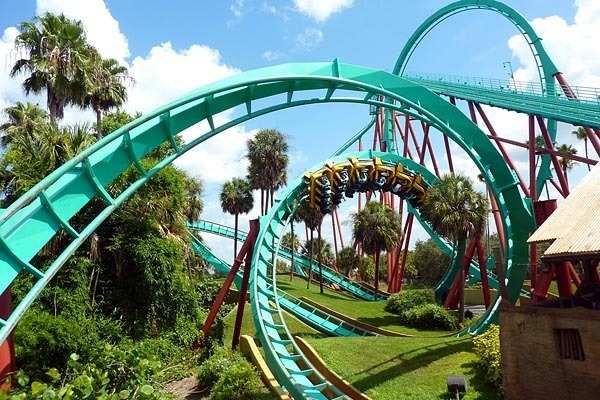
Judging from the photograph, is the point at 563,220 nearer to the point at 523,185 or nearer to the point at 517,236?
the point at 517,236

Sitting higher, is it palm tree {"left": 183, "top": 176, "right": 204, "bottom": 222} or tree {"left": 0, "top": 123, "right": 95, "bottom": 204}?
palm tree {"left": 183, "top": 176, "right": 204, "bottom": 222}

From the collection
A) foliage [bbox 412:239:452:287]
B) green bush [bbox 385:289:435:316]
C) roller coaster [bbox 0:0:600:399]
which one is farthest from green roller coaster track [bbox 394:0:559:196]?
foliage [bbox 412:239:452:287]

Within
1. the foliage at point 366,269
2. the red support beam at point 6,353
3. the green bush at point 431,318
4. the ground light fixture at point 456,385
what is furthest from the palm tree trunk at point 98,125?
the foliage at point 366,269

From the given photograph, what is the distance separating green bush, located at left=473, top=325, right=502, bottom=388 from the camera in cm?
1117

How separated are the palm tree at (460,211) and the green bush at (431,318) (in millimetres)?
1365

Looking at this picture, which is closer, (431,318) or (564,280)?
(564,280)

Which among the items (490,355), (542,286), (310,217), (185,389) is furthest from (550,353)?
(310,217)

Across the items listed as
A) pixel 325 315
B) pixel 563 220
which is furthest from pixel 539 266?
pixel 325 315

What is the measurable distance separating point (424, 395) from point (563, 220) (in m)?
5.30

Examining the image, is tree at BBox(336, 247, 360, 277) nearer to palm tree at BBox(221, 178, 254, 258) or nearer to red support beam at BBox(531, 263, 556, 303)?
palm tree at BBox(221, 178, 254, 258)

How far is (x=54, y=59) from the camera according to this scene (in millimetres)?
16172

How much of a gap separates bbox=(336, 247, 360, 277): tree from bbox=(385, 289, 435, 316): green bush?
15.0 meters

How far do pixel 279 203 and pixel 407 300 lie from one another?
35.7 feet

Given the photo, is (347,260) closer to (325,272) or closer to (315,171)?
(325,272)
